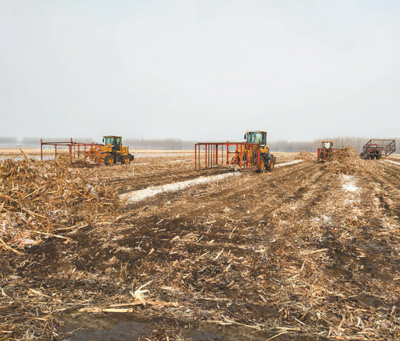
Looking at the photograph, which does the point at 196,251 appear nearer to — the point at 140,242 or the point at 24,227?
the point at 140,242

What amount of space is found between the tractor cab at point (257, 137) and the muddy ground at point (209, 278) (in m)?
11.2

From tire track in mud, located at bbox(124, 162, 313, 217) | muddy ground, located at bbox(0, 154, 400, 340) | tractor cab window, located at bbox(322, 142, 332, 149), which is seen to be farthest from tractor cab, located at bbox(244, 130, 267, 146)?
tractor cab window, located at bbox(322, 142, 332, 149)

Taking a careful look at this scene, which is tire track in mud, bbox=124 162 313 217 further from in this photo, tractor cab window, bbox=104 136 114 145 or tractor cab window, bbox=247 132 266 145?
tractor cab window, bbox=104 136 114 145

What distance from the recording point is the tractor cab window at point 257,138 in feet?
59.4

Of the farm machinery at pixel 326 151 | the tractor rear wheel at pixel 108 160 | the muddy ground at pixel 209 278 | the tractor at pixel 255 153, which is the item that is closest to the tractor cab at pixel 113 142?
the tractor rear wheel at pixel 108 160

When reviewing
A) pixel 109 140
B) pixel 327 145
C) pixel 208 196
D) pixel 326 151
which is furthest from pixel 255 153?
pixel 327 145

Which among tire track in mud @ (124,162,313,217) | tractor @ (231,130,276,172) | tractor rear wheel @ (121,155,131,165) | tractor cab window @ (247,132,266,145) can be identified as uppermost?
tractor cab window @ (247,132,266,145)

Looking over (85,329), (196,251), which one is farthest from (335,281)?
(85,329)

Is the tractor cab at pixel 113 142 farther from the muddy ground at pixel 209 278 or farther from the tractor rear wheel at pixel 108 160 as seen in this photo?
the muddy ground at pixel 209 278

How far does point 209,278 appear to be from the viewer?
12.9ft

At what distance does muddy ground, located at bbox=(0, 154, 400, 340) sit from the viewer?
2.84 meters

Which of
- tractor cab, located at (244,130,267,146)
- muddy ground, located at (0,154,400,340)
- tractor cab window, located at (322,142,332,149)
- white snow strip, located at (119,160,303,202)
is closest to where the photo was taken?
muddy ground, located at (0,154,400,340)

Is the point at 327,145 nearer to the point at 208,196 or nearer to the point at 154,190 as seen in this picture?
the point at 208,196

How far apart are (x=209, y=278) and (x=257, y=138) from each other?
15.4 meters
